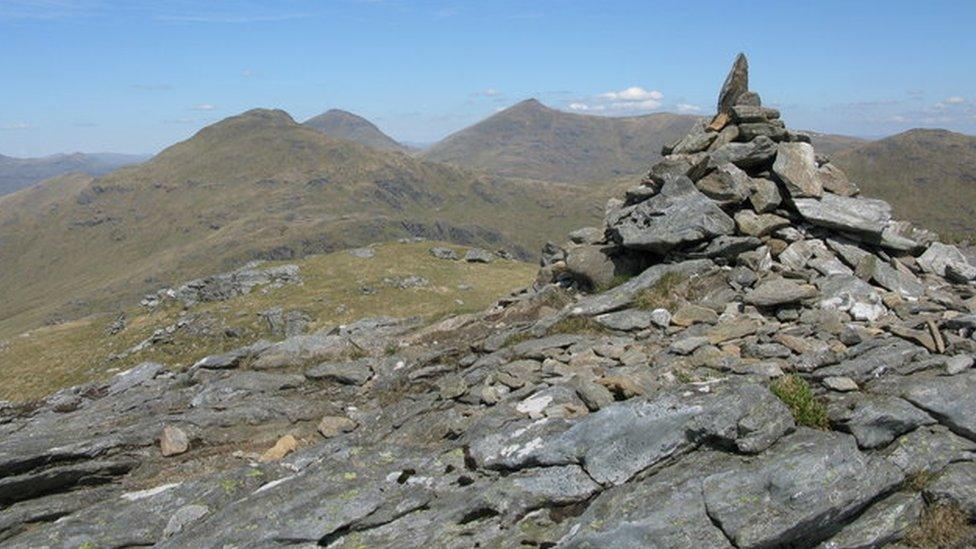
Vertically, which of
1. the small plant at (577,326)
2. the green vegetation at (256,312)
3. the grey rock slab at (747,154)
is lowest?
the green vegetation at (256,312)

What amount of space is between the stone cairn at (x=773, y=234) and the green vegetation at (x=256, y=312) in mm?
36735

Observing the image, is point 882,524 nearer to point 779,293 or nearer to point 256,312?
point 779,293

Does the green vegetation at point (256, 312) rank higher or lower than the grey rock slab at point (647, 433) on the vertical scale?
lower

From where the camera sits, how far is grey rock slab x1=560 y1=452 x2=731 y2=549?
10.2 meters

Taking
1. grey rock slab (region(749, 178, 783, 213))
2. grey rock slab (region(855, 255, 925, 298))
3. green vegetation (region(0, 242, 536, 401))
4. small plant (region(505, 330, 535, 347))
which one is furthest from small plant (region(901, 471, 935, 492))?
green vegetation (region(0, 242, 536, 401))

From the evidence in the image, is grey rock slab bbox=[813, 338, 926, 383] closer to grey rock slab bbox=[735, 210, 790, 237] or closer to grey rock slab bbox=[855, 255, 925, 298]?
grey rock slab bbox=[855, 255, 925, 298]

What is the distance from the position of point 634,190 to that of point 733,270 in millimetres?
6276

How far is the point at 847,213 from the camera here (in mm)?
21062

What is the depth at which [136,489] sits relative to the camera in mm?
14977

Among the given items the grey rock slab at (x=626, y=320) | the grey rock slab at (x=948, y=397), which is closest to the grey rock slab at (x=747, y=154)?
the grey rock slab at (x=626, y=320)

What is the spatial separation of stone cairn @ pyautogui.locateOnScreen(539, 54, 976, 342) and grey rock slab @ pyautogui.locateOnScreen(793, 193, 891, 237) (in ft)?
0.11

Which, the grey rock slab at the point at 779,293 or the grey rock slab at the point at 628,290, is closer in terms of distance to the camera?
the grey rock slab at the point at 779,293

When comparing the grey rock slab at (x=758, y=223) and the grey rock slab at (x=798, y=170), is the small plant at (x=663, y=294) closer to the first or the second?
the grey rock slab at (x=758, y=223)

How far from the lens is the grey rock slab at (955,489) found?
34.7ft
